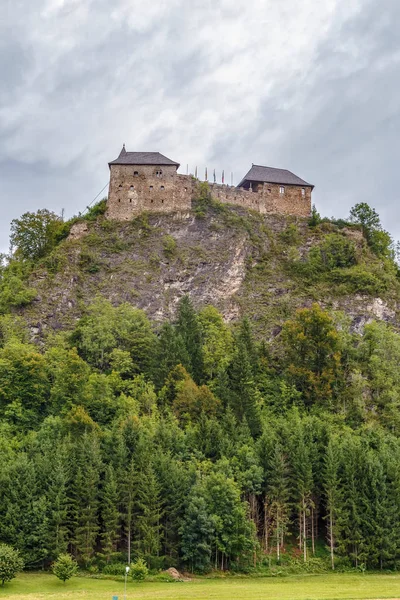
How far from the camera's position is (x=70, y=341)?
9244 cm

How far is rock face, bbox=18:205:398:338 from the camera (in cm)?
9994

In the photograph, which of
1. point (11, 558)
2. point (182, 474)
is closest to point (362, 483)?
point (182, 474)

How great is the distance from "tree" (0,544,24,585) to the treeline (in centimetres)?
465

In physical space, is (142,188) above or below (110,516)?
above

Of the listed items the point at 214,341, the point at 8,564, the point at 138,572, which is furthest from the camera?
the point at 214,341

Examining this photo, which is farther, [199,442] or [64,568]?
[199,442]

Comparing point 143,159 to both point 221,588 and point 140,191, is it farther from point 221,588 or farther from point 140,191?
point 221,588

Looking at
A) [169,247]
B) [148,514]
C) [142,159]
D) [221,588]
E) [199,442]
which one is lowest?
[221,588]

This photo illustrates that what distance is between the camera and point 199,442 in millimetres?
74312

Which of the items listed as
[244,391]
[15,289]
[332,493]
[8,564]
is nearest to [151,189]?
[15,289]

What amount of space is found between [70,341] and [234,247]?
27643 mm

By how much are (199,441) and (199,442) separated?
0.10 m

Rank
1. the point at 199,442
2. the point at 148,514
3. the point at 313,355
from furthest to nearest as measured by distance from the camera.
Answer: the point at 313,355 → the point at 199,442 → the point at 148,514

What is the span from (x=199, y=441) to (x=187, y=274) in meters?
34.0
